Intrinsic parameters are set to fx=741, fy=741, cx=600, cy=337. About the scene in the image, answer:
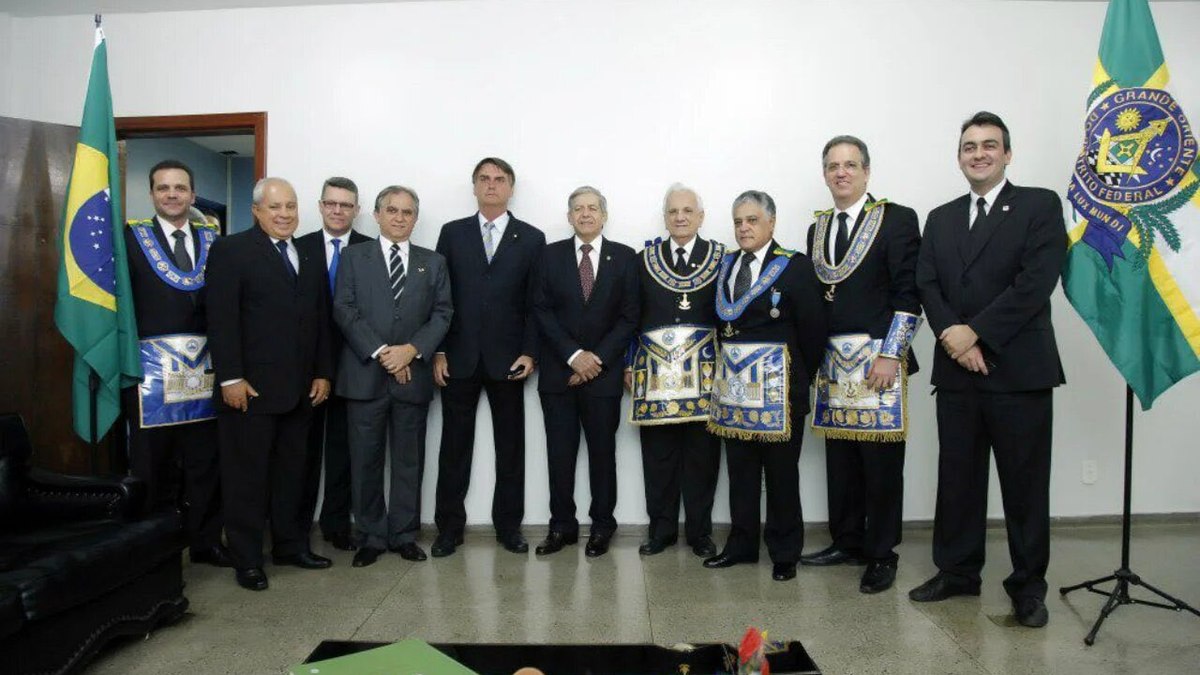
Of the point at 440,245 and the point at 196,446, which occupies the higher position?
the point at 440,245

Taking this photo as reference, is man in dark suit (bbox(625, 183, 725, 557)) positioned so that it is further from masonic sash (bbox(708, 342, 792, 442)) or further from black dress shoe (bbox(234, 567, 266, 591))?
black dress shoe (bbox(234, 567, 266, 591))

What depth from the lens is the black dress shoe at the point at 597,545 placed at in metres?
3.54

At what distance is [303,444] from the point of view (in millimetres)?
3271

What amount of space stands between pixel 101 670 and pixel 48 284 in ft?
7.24

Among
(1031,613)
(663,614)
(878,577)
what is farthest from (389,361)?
(1031,613)

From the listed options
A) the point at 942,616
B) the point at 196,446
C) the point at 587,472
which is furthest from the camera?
the point at 587,472

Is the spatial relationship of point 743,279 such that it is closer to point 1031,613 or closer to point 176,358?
point 1031,613

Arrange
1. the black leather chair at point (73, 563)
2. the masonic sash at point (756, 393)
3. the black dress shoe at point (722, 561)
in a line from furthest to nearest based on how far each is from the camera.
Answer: the black dress shoe at point (722, 561), the masonic sash at point (756, 393), the black leather chair at point (73, 563)

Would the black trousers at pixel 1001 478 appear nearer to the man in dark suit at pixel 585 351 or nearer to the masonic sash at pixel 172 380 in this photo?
the man in dark suit at pixel 585 351

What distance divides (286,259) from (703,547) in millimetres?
2306

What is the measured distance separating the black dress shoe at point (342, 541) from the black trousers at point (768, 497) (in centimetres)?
183

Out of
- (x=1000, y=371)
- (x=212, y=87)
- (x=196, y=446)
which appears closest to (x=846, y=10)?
(x=1000, y=371)

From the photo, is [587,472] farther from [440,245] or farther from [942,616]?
[942,616]

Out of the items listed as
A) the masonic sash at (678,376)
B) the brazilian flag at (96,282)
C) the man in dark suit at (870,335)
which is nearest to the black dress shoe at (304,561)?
the brazilian flag at (96,282)
